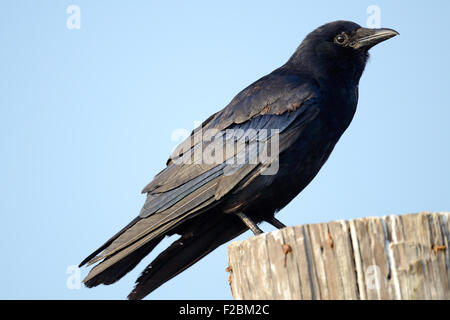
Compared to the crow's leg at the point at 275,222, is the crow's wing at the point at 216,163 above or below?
above

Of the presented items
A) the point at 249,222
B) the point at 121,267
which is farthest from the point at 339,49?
the point at 121,267

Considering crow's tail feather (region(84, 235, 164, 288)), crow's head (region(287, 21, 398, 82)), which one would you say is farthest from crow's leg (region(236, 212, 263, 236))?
crow's head (region(287, 21, 398, 82))

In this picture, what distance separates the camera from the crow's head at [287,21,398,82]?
22.0 feet

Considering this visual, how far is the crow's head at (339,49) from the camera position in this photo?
6.70 m

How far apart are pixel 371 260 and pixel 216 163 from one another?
2.87m

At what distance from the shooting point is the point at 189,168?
613 cm

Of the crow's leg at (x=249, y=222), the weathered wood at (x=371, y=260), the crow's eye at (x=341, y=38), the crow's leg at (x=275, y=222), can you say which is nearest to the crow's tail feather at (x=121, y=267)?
the crow's leg at (x=249, y=222)

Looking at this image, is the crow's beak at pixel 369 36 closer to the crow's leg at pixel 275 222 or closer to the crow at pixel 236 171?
the crow at pixel 236 171

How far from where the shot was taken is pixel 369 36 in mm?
6840

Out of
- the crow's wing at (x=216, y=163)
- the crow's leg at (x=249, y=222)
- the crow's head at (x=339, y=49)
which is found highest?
the crow's head at (x=339, y=49)

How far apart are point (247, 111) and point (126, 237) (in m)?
1.85

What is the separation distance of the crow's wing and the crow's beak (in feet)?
3.21

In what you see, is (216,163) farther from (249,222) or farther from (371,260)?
(371,260)

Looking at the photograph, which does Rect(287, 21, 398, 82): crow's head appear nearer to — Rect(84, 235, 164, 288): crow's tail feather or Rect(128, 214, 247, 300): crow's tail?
Rect(128, 214, 247, 300): crow's tail
